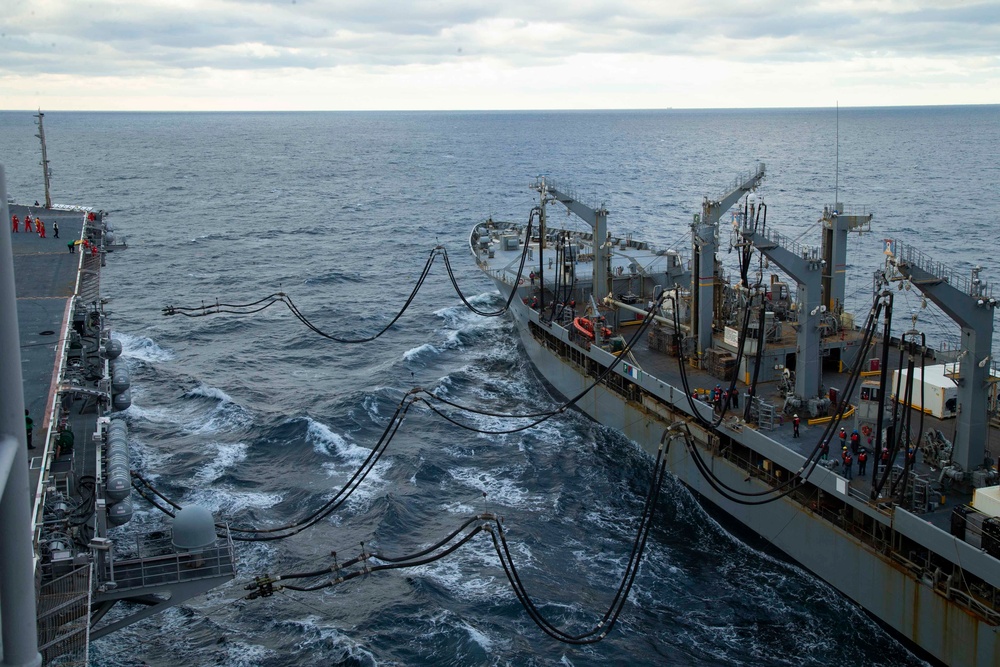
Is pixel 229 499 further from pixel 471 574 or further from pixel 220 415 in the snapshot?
pixel 471 574

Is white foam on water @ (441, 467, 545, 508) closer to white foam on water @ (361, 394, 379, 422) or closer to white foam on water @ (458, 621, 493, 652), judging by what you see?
white foam on water @ (361, 394, 379, 422)

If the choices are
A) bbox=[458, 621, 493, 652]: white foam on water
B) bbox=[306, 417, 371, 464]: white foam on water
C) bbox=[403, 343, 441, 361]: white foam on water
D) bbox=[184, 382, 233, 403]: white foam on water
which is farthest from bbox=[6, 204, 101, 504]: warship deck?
bbox=[403, 343, 441, 361]: white foam on water

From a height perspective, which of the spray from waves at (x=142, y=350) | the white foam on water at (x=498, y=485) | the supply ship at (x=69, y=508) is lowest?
the white foam on water at (x=498, y=485)

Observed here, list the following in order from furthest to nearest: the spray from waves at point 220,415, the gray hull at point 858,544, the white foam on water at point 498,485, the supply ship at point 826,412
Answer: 1. the spray from waves at point 220,415
2. the white foam on water at point 498,485
3. the supply ship at point 826,412
4. the gray hull at point 858,544

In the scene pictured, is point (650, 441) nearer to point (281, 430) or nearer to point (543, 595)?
point (543, 595)

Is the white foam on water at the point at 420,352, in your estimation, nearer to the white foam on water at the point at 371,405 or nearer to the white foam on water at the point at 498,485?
the white foam on water at the point at 371,405

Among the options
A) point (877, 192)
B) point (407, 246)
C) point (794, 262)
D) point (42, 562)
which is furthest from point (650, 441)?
point (877, 192)

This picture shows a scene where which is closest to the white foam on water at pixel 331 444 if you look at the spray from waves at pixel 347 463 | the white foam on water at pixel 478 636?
the spray from waves at pixel 347 463
